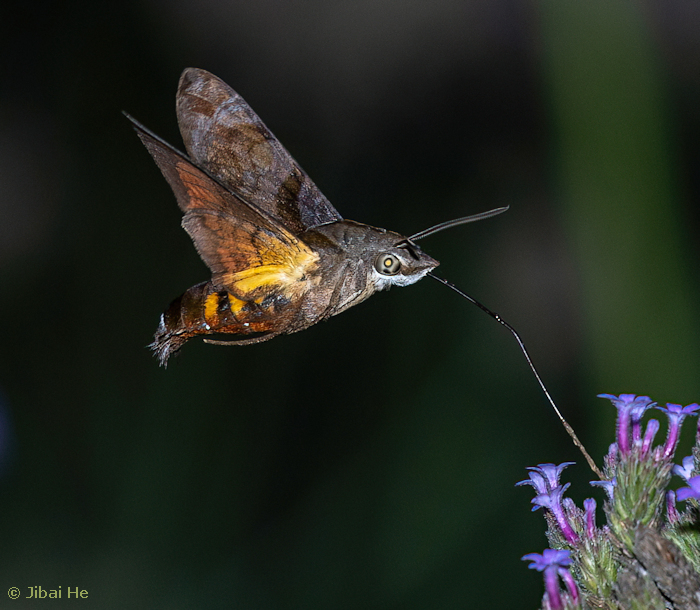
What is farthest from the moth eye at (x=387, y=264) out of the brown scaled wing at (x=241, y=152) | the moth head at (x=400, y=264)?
the brown scaled wing at (x=241, y=152)

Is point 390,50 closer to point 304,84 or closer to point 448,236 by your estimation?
point 304,84

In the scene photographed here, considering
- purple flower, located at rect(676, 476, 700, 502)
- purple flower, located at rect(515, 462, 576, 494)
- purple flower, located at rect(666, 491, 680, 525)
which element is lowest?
purple flower, located at rect(666, 491, 680, 525)

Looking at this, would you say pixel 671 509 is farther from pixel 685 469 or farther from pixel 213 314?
pixel 213 314

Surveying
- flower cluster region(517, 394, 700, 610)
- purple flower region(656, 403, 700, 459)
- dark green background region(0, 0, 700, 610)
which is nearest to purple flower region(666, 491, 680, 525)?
flower cluster region(517, 394, 700, 610)

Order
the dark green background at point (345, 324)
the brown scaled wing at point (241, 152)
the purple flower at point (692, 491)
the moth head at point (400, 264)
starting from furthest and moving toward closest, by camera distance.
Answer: the dark green background at point (345, 324) < the brown scaled wing at point (241, 152) < the moth head at point (400, 264) < the purple flower at point (692, 491)

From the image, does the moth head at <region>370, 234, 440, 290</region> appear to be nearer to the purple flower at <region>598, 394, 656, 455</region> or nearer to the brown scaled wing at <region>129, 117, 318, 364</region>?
the brown scaled wing at <region>129, 117, 318, 364</region>

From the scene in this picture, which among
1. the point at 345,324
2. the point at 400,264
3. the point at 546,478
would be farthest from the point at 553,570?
the point at 345,324

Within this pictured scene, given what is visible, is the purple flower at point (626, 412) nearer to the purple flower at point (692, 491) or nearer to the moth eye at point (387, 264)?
the purple flower at point (692, 491)
